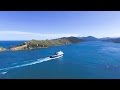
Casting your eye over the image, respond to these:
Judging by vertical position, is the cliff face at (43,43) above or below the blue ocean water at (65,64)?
above

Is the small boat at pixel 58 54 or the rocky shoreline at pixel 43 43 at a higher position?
the rocky shoreline at pixel 43 43

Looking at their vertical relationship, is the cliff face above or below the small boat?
above

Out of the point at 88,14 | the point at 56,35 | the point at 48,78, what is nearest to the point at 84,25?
the point at 88,14

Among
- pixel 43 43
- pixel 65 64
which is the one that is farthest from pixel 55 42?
pixel 65 64

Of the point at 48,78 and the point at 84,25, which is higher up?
the point at 84,25

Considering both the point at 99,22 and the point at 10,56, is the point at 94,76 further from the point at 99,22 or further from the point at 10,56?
the point at 10,56

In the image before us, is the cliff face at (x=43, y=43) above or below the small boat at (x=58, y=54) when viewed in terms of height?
above

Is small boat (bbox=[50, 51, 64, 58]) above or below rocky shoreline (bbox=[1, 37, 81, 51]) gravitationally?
below
